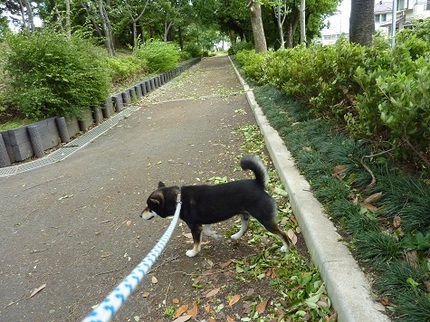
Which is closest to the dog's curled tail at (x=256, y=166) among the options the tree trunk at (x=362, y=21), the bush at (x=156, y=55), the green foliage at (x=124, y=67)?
the tree trunk at (x=362, y=21)

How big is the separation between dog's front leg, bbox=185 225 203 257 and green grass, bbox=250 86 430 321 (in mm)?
1172

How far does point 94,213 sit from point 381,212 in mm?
3259

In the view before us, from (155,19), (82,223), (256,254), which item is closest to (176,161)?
(82,223)

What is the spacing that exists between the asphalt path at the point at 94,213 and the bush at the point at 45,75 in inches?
47.5

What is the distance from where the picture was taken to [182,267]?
2898 millimetres

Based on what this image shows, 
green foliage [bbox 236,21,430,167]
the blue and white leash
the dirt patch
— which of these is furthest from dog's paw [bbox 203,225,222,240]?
green foliage [bbox 236,21,430,167]

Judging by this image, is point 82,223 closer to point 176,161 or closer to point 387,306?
point 176,161

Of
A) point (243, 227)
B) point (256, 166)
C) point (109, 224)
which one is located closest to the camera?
point (256, 166)

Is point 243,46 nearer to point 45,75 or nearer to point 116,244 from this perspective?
point 45,75

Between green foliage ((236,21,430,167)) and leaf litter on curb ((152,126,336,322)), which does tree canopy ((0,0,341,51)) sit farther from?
leaf litter on curb ((152,126,336,322))

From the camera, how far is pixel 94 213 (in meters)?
4.08

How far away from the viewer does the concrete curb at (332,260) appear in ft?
5.93

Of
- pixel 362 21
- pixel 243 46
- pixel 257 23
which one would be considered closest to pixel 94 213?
pixel 362 21

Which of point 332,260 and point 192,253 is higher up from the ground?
point 332,260
